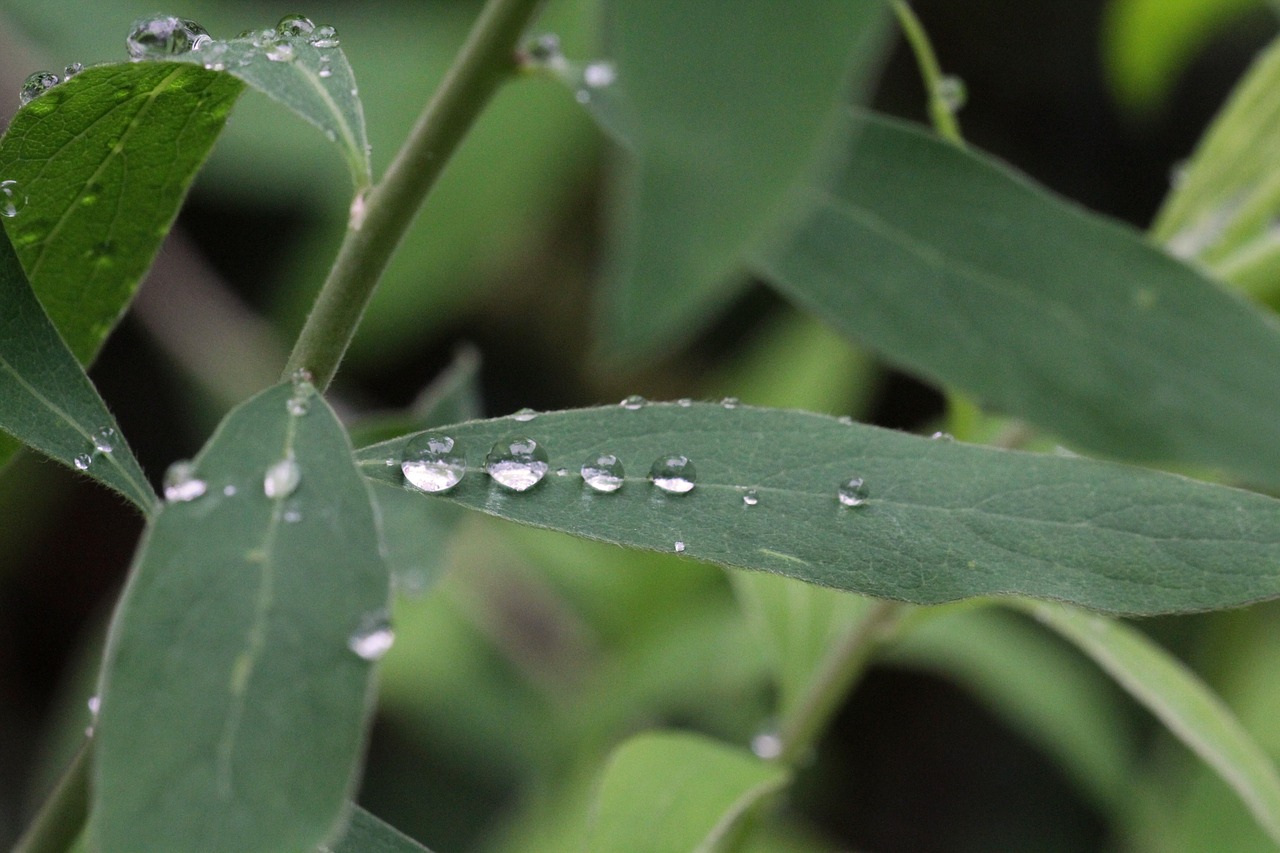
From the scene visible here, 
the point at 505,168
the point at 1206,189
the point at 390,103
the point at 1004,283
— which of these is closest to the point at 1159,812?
the point at 1206,189

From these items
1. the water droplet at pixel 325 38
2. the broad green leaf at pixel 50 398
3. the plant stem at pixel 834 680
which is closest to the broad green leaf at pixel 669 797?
the plant stem at pixel 834 680

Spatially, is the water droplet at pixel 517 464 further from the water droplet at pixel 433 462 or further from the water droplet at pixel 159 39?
the water droplet at pixel 159 39

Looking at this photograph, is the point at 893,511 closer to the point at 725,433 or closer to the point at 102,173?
the point at 725,433

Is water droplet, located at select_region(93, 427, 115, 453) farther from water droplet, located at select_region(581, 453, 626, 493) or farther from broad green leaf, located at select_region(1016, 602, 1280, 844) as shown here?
broad green leaf, located at select_region(1016, 602, 1280, 844)

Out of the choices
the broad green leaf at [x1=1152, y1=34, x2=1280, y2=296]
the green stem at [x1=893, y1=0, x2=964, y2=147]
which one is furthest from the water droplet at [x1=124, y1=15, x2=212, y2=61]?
the broad green leaf at [x1=1152, y1=34, x2=1280, y2=296]

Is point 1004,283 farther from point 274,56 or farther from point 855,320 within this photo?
point 274,56

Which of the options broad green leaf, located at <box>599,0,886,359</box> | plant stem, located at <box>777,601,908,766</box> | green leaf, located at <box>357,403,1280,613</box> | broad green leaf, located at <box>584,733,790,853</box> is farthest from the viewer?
plant stem, located at <box>777,601,908,766</box>
